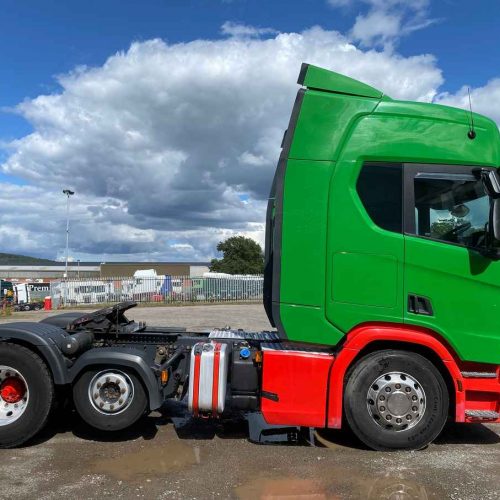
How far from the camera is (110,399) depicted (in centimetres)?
506

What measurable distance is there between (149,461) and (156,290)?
31226 millimetres

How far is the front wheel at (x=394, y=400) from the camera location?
479 centimetres

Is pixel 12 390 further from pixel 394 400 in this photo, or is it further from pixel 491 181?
pixel 491 181

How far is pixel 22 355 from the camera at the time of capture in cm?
500

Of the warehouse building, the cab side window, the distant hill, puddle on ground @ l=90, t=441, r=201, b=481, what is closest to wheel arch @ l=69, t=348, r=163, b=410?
puddle on ground @ l=90, t=441, r=201, b=481

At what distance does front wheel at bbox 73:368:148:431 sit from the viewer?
16.5 ft

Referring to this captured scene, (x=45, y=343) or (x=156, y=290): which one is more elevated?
(x=156, y=290)

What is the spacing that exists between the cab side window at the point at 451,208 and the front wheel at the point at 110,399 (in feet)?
10.6

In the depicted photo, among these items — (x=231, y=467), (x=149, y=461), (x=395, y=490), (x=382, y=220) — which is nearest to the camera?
(x=395, y=490)

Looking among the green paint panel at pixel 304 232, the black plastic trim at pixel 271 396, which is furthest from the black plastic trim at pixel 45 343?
the green paint panel at pixel 304 232

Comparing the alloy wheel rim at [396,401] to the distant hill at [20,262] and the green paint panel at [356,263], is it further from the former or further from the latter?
the distant hill at [20,262]

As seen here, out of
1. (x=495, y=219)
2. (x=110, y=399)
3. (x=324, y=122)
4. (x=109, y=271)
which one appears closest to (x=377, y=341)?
(x=495, y=219)

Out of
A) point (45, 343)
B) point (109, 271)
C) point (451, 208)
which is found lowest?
point (45, 343)

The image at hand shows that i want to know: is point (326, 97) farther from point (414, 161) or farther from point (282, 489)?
point (282, 489)
